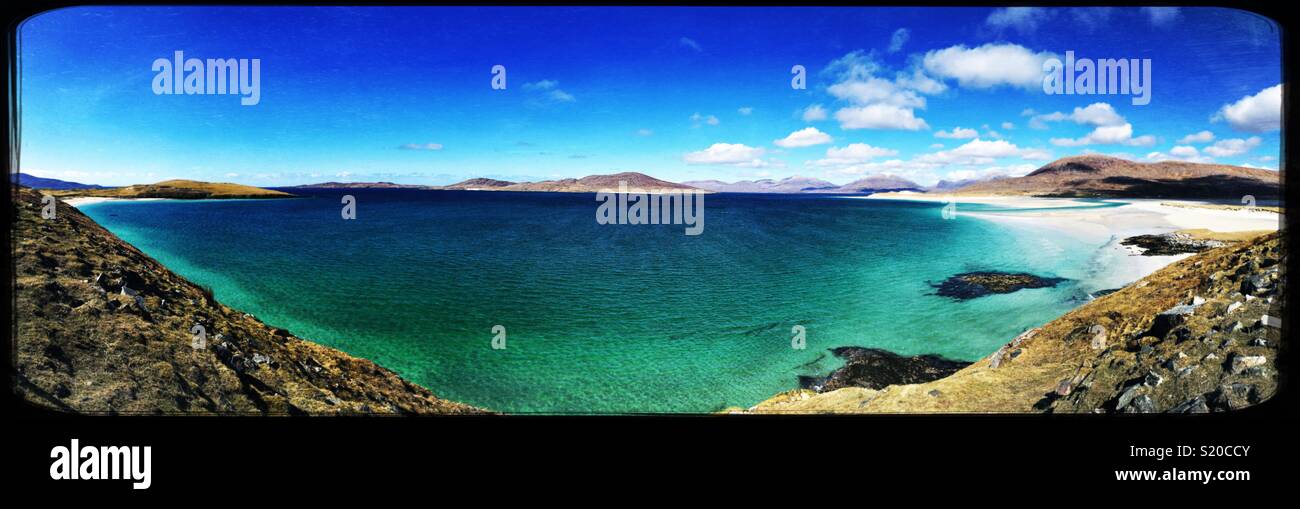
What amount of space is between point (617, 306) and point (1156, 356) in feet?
27.1

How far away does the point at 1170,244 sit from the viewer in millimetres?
14117

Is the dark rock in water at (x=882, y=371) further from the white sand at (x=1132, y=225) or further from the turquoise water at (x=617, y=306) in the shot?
the white sand at (x=1132, y=225)

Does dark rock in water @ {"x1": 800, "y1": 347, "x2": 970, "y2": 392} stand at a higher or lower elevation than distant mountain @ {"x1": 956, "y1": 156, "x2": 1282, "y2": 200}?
lower

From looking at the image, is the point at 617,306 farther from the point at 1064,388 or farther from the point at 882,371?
the point at 1064,388

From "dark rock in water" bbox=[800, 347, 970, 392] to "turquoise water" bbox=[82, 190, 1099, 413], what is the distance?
1.02 feet

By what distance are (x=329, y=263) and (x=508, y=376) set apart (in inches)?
505

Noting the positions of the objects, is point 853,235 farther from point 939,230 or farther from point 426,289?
point 426,289

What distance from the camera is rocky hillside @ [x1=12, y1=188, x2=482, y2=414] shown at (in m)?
2.84

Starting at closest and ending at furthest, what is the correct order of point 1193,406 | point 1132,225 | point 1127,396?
point 1193,406, point 1127,396, point 1132,225

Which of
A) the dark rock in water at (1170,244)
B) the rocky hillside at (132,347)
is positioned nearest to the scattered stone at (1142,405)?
the rocky hillside at (132,347)

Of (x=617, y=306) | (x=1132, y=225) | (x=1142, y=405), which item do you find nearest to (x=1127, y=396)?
(x=1142, y=405)

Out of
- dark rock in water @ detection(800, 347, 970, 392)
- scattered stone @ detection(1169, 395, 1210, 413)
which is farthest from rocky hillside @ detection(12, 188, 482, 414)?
scattered stone @ detection(1169, 395, 1210, 413)

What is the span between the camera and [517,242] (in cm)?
2267

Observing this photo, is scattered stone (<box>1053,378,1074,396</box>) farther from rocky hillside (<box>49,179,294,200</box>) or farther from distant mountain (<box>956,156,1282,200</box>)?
rocky hillside (<box>49,179,294,200</box>)
